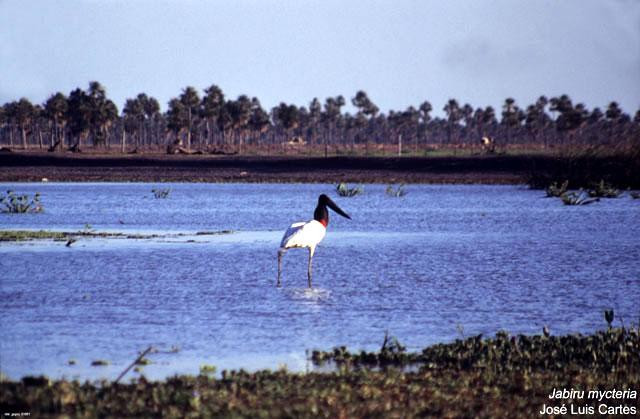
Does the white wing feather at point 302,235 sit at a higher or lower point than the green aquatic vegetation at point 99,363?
higher

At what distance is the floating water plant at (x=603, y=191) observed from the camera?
50.0 meters

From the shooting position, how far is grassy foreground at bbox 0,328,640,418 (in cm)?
903

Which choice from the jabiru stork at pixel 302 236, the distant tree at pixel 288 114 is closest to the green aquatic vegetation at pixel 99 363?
the jabiru stork at pixel 302 236

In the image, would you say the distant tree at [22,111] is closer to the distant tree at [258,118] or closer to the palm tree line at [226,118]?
the palm tree line at [226,118]

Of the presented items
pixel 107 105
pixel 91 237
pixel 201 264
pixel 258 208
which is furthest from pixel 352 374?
pixel 107 105

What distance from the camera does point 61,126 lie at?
143 meters

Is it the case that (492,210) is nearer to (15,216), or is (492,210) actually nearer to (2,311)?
(15,216)

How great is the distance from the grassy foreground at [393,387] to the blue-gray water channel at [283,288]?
0.95 meters

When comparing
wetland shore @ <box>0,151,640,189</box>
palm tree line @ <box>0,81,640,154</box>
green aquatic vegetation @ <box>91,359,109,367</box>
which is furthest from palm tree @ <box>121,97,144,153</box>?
green aquatic vegetation @ <box>91,359,109,367</box>

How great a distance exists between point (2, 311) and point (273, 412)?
303 inches

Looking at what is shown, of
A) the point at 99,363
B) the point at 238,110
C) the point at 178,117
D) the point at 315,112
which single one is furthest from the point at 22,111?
the point at 99,363

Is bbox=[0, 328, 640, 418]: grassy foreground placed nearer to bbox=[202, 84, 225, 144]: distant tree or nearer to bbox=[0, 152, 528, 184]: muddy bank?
bbox=[0, 152, 528, 184]: muddy bank

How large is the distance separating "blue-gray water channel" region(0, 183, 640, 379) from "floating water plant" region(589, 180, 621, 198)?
38.5 feet

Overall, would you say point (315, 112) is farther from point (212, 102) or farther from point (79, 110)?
point (79, 110)
